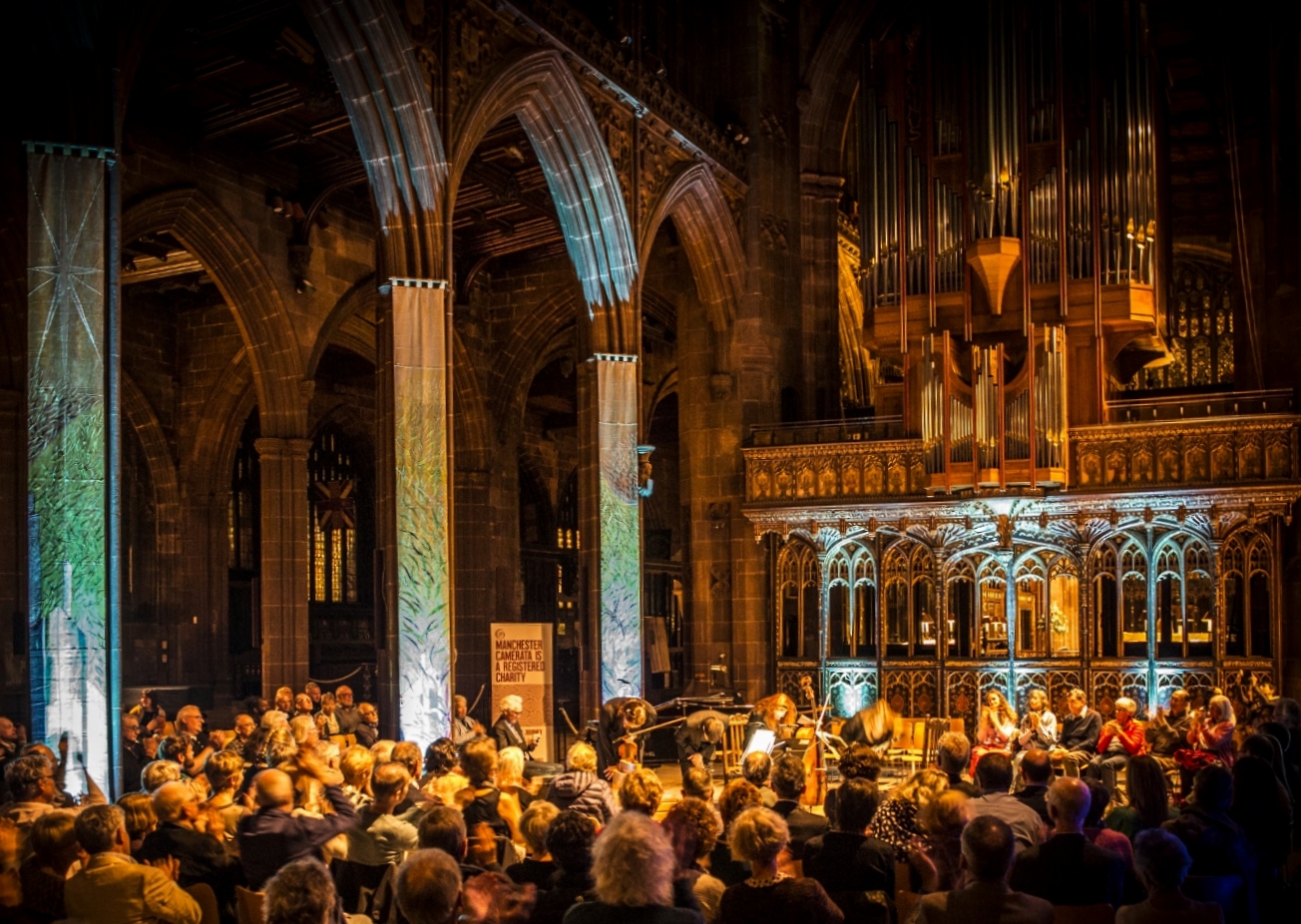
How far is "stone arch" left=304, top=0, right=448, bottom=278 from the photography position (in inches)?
494

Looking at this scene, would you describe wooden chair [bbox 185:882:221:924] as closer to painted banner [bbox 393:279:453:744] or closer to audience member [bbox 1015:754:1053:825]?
audience member [bbox 1015:754:1053:825]

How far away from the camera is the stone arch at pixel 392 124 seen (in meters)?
12.5

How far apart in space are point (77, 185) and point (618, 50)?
8065 mm

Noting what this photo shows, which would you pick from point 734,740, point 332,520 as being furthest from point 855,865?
point 332,520

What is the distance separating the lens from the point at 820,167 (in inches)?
820

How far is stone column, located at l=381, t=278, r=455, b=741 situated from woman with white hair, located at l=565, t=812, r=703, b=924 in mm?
8818

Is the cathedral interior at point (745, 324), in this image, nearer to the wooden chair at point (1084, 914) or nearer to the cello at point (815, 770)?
the cello at point (815, 770)

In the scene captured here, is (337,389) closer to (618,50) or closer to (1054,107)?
(618,50)

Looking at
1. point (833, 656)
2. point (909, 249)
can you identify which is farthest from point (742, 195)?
point (833, 656)

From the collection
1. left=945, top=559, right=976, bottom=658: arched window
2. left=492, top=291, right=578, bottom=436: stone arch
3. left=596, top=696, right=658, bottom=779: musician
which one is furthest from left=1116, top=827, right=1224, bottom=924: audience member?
left=492, top=291, right=578, bottom=436: stone arch

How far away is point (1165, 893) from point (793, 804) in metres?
1.76

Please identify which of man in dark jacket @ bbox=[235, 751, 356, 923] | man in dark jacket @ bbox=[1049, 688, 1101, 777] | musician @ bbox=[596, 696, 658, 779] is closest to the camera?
man in dark jacket @ bbox=[235, 751, 356, 923]

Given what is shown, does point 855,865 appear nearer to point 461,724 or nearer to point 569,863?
point 569,863

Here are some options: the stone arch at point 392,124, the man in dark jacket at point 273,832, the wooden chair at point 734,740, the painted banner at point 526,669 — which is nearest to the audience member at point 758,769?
the man in dark jacket at point 273,832
